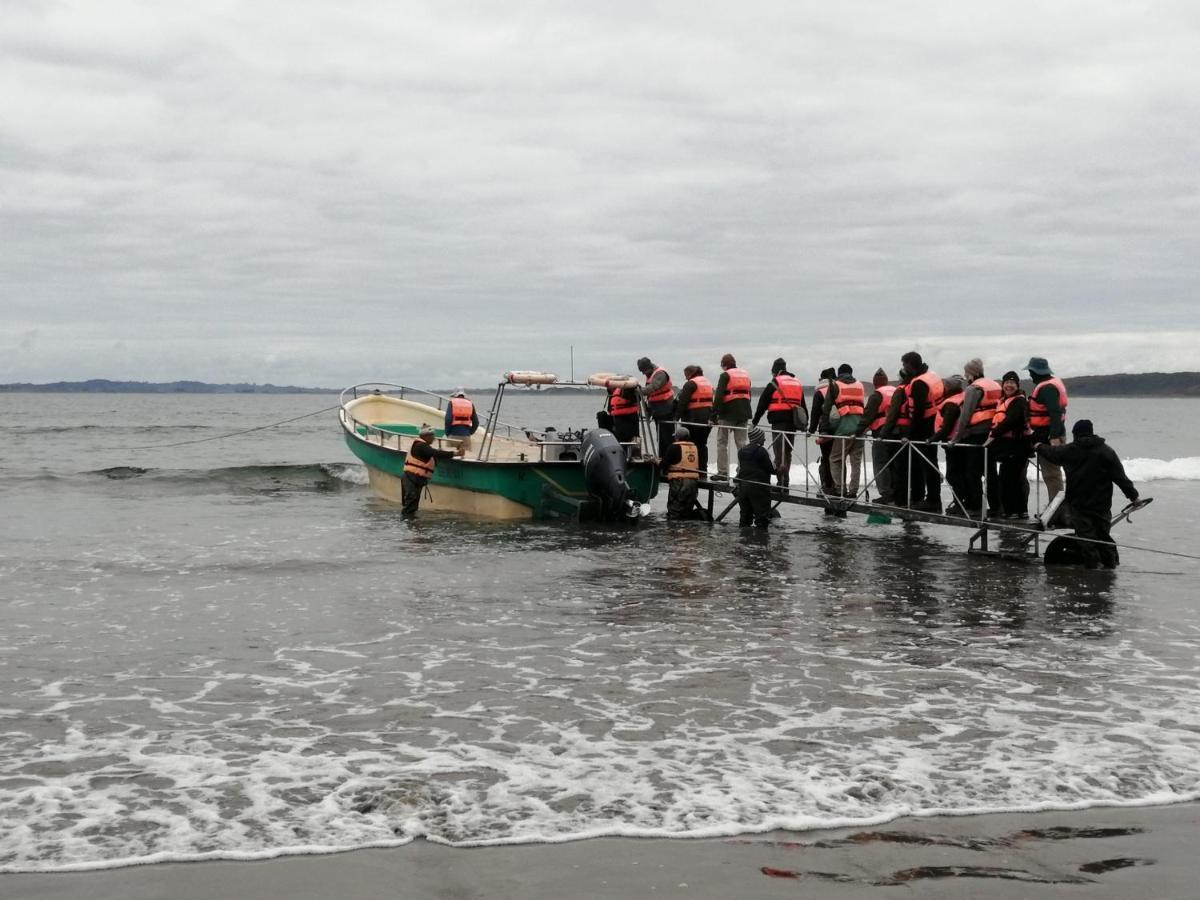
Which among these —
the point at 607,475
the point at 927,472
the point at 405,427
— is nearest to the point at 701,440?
the point at 607,475

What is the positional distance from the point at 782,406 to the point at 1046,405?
4974 millimetres

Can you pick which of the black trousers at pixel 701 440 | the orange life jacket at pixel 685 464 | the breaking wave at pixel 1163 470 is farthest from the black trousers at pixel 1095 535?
the breaking wave at pixel 1163 470

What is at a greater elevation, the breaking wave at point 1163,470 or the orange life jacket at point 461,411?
the orange life jacket at point 461,411

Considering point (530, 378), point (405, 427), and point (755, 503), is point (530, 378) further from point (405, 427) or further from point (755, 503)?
point (405, 427)

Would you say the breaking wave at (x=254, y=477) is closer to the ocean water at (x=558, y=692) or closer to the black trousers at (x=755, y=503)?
the ocean water at (x=558, y=692)

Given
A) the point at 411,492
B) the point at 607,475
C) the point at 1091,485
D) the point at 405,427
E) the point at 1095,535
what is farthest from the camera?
the point at 405,427

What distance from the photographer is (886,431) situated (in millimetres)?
15117

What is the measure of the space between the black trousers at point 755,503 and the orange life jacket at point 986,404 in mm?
3982

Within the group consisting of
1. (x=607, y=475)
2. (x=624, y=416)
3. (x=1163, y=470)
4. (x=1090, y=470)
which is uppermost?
(x=624, y=416)

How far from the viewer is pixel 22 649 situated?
30.0 feet

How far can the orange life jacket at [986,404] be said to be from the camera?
1380cm

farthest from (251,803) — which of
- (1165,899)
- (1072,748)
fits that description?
(1072,748)

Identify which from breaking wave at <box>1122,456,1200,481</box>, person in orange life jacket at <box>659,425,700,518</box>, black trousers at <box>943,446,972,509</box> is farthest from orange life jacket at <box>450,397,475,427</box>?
breaking wave at <box>1122,456,1200,481</box>

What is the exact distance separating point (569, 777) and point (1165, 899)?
9.17 feet
